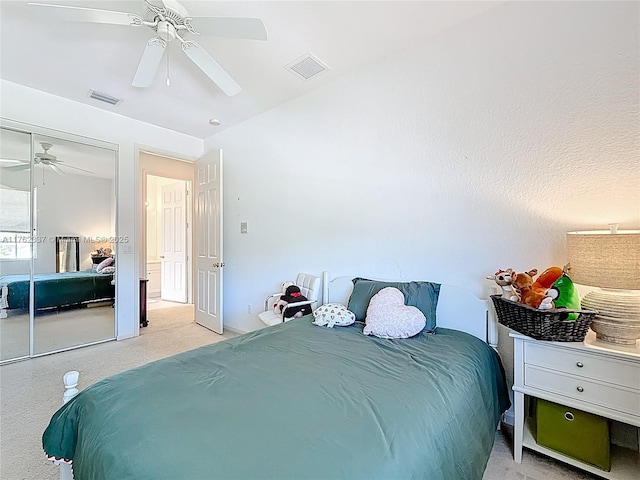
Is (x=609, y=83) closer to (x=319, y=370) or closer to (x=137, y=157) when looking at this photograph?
(x=319, y=370)

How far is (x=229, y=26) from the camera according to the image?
1.71 meters

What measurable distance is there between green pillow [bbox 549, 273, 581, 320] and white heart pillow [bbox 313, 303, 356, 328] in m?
1.21

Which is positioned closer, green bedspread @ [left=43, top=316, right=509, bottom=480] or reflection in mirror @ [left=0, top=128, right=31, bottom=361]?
green bedspread @ [left=43, top=316, right=509, bottom=480]

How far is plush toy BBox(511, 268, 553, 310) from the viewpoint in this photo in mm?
1524

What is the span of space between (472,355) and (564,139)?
1395 mm

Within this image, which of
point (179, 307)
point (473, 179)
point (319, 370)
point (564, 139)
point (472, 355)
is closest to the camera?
point (319, 370)

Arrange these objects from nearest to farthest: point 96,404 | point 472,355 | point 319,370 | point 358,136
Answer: point 96,404
point 319,370
point 472,355
point 358,136

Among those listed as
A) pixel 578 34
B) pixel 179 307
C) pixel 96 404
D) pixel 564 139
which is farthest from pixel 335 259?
pixel 179 307

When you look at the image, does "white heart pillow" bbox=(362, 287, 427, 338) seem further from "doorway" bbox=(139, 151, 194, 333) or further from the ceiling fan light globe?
"doorway" bbox=(139, 151, 194, 333)

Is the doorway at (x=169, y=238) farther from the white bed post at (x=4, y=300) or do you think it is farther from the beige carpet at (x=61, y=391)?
the white bed post at (x=4, y=300)

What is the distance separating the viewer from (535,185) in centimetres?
186

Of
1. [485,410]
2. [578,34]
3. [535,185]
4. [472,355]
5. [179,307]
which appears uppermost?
[578,34]

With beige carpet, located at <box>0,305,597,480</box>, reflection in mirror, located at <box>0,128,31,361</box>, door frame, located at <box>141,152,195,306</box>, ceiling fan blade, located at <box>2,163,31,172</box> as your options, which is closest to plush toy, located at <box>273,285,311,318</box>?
beige carpet, located at <box>0,305,597,480</box>

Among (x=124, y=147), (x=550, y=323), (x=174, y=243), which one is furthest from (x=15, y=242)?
(x=550, y=323)
